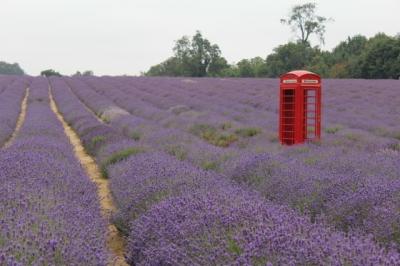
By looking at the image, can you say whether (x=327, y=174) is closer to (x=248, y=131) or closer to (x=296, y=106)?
(x=296, y=106)

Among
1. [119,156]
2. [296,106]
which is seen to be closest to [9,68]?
[296,106]

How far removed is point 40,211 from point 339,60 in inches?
1771

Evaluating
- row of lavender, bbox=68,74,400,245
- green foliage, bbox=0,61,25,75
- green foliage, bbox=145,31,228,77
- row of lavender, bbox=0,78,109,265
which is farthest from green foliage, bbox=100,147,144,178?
green foliage, bbox=0,61,25,75

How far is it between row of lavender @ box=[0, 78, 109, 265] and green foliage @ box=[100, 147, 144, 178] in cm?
149

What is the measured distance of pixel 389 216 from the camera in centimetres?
369

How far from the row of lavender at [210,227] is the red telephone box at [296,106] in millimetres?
3266

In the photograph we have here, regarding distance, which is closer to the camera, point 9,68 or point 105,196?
point 105,196

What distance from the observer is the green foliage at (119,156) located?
7.32 meters

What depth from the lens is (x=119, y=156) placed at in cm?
740

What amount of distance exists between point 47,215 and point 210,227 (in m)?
0.93

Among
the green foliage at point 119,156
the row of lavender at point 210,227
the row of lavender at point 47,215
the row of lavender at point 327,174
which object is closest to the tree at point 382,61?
the row of lavender at point 327,174

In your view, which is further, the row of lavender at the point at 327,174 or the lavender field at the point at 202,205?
the row of lavender at the point at 327,174

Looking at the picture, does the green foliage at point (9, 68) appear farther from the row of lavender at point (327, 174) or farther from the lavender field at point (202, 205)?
the lavender field at point (202, 205)

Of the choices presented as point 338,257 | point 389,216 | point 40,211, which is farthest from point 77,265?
point 389,216
